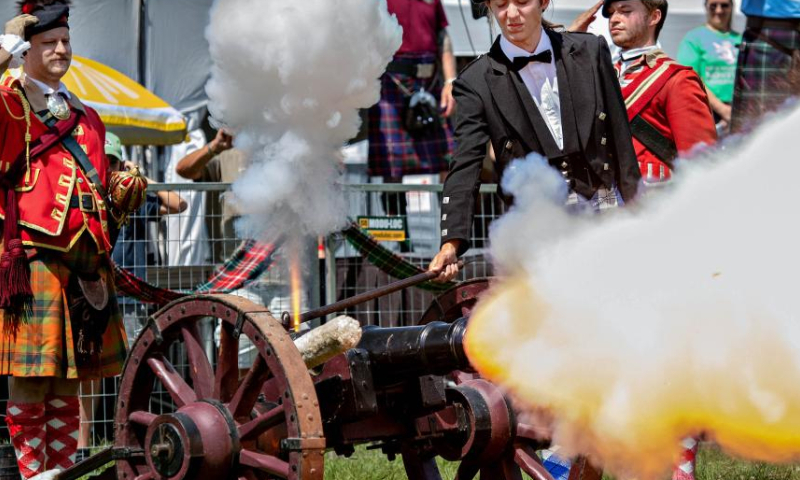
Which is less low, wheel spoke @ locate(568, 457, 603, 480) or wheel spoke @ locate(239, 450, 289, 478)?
wheel spoke @ locate(239, 450, 289, 478)

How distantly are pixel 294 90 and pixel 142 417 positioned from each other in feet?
4.72

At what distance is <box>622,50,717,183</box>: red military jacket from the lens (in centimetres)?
527

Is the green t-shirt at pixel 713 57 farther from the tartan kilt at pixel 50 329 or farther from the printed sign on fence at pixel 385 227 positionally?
the tartan kilt at pixel 50 329

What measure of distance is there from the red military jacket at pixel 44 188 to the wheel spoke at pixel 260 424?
1491 mm

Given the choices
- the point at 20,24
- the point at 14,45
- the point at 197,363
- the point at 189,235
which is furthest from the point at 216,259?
the point at 197,363

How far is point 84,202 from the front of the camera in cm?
530

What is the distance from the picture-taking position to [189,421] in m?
4.10

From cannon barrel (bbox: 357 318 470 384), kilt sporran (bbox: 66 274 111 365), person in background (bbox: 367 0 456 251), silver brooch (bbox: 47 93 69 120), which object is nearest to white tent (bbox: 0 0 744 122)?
person in background (bbox: 367 0 456 251)

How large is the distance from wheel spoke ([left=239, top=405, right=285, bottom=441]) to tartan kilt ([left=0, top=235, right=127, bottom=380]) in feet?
4.46

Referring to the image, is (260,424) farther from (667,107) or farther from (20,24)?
(667,107)

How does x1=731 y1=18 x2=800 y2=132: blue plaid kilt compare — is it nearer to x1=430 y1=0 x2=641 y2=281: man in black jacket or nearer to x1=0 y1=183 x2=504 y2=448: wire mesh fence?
x1=0 y1=183 x2=504 y2=448: wire mesh fence

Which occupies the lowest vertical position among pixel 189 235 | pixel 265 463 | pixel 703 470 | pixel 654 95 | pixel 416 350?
pixel 703 470

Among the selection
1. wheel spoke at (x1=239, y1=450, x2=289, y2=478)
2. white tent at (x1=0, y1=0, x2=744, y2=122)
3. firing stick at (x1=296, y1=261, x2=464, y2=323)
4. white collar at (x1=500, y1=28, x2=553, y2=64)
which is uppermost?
white tent at (x1=0, y1=0, x2=744, y2=122)

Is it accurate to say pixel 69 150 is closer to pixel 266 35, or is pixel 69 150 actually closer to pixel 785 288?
pixel 266 35
